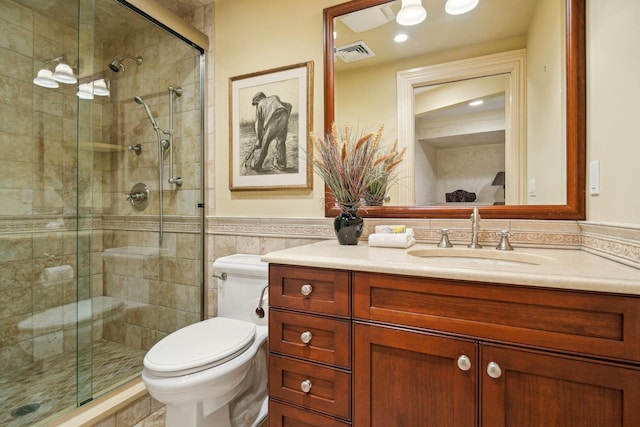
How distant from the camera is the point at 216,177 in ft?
6.45

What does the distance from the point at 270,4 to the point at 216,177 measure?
44.0 inches

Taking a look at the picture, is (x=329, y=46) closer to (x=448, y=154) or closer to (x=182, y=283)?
(x=448, y=154)

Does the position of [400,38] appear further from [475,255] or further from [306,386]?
[306,386]

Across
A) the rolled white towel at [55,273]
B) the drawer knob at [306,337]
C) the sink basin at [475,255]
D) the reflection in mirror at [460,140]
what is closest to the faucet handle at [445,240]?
the sink basin at [475,255]

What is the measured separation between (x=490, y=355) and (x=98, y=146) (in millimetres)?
2308

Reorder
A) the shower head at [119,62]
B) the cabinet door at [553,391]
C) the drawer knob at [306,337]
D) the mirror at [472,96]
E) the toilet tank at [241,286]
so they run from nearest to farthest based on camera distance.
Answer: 1. the cabinet door at [553,391]
2. the drawer knob at [306,337]
3. the mirror at [472,96]
4. the toilet tank at [241,286]
5. the shower head at [119,62]

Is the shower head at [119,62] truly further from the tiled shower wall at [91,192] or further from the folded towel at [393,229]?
the folded towel at [393,229]

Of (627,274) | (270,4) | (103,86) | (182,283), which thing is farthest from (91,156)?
(627,274)

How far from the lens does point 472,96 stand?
51.5 inches

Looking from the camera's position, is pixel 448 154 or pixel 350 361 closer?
pixel 350 361

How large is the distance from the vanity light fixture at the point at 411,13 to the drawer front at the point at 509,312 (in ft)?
4.12

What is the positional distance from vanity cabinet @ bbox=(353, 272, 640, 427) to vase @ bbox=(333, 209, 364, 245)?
1.37ft

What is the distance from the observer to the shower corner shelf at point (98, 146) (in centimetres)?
165

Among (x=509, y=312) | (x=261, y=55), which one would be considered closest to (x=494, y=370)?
(x=509, y=312)
